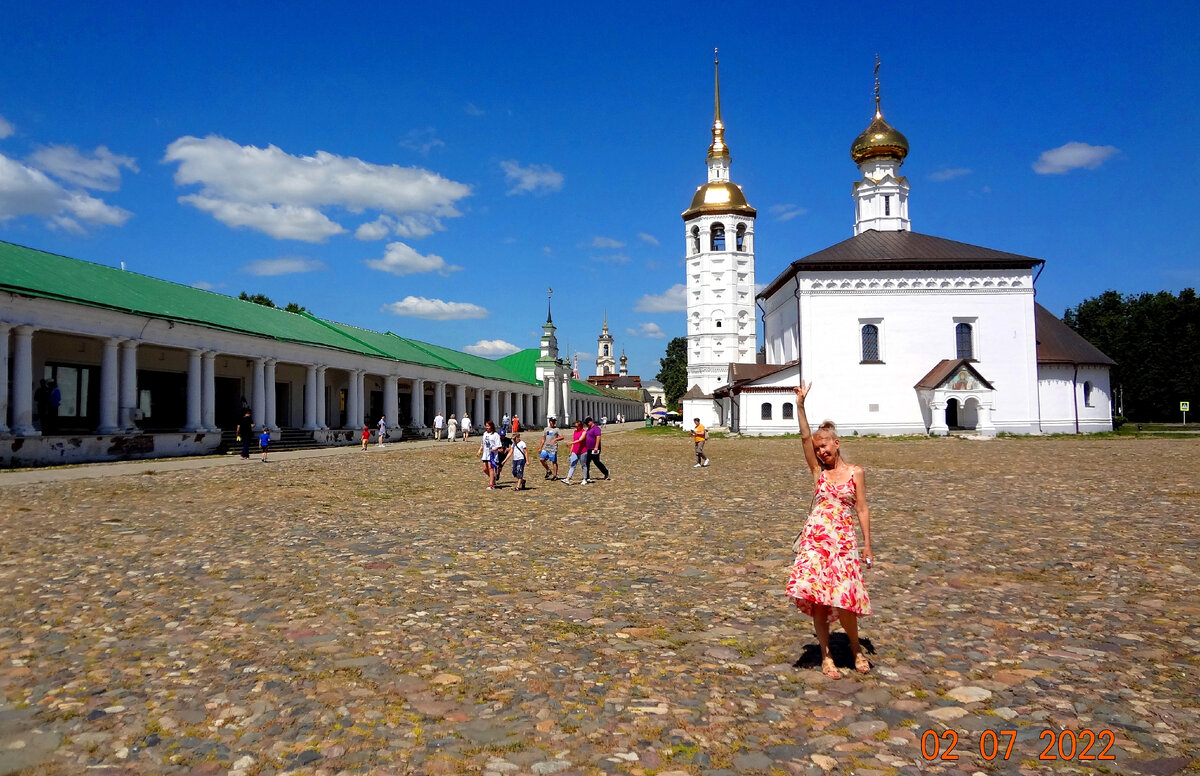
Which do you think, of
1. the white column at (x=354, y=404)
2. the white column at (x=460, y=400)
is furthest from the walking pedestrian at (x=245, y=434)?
the white column at (x=460, y=400)

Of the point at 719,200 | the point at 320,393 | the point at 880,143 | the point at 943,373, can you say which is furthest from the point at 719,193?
the point at 320,393

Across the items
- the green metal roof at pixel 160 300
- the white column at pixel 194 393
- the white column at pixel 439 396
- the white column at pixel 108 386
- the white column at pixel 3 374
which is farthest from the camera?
the white column at pixel 439 396

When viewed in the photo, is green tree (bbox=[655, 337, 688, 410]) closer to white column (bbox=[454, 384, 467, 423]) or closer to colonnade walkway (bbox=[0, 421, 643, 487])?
white column (bbox=[454, 384, 467, 423])

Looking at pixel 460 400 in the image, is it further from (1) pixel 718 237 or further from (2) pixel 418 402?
(1) pixel 718 237

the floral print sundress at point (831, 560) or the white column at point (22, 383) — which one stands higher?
the white column at point (22, 383)

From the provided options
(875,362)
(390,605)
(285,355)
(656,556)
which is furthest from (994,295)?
(390,605)

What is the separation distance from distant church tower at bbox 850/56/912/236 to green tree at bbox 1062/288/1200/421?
104ft

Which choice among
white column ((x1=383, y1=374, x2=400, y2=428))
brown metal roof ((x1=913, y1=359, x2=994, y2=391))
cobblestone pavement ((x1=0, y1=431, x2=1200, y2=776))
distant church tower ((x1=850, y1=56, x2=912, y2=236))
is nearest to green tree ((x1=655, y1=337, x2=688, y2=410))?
distant church tower ((x1=850, y1=56, x2=912, y2=236))

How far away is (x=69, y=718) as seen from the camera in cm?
386

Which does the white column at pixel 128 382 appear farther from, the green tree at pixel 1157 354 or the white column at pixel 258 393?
the green tree at pixel 1157 354

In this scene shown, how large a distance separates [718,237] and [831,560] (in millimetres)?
62213

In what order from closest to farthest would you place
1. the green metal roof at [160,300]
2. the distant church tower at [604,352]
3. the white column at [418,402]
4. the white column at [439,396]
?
the green metal roof at [160,300]
the white column at [418,402]
the white column at [439,396]
the distant church tower at [604,352]

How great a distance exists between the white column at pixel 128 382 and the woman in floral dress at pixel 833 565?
25.3 meters

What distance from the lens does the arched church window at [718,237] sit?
63906 mm
